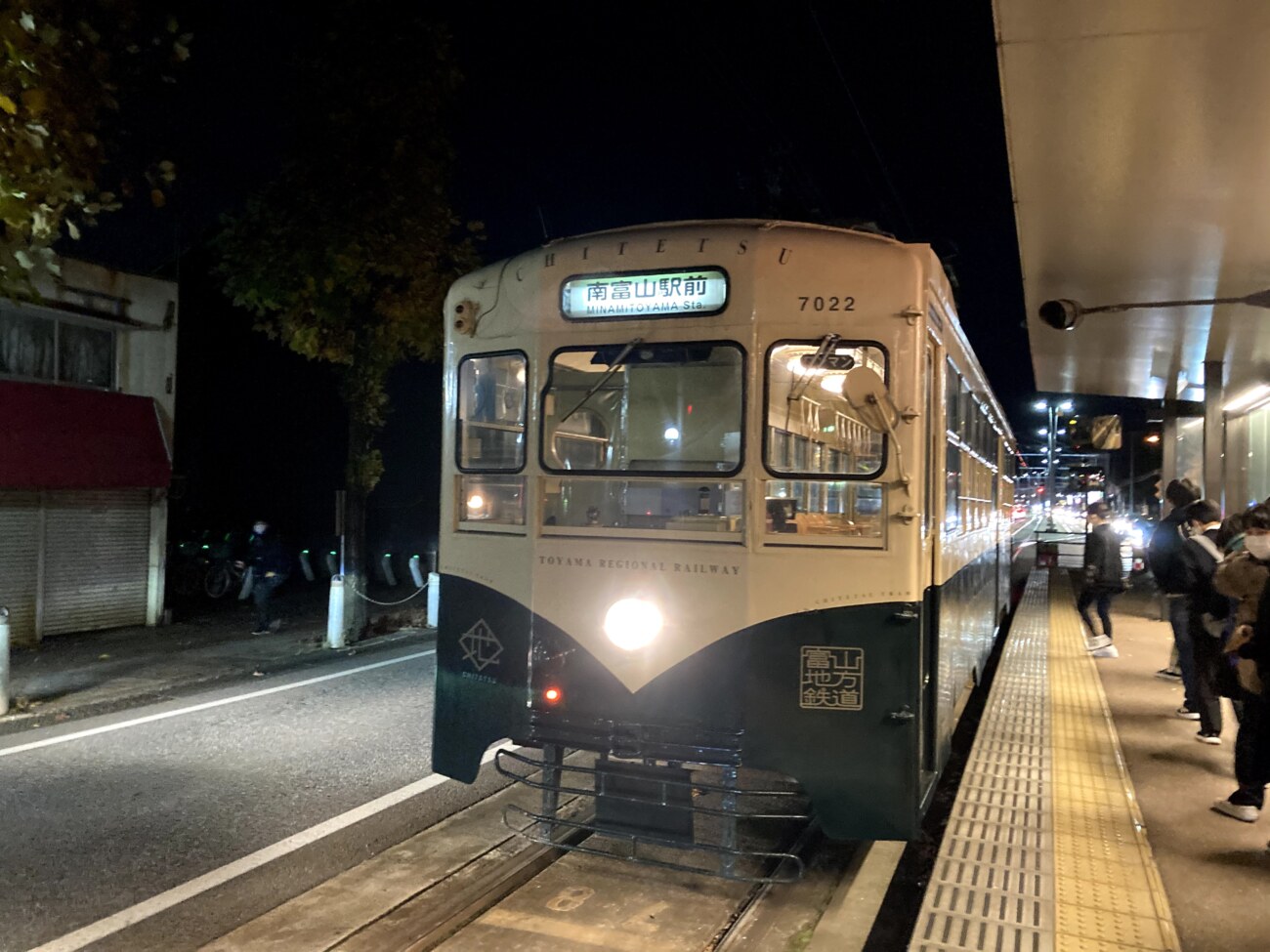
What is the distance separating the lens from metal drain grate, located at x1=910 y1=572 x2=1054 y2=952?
4059 mm

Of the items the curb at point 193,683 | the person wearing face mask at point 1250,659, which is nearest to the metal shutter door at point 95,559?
the curb at point 193,683

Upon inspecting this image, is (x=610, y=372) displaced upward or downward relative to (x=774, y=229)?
downward

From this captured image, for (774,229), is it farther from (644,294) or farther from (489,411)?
(489,411)

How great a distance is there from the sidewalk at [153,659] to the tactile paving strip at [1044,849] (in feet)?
25.3

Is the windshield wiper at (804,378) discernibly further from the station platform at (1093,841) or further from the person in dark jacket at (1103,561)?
the person in dark jacket at (1103,561)

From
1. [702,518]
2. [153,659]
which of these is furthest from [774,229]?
[153,659]

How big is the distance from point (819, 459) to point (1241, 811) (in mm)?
3708

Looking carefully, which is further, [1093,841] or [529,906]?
Result: [1093,841]

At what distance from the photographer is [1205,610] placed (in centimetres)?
677

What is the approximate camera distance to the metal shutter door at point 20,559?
11.5 m

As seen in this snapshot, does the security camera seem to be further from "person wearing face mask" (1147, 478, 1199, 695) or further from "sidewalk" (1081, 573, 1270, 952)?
"sidewalk" (1081, 573, 1270, 952)

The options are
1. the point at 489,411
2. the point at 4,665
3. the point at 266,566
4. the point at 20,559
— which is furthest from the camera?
the point at 266,566

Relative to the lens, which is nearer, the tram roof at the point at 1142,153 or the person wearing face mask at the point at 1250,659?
the tram roof at the point at 1142,153

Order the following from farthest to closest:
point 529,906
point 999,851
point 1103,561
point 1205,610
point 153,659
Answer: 1. point 1103,561
2. point 153,659
3. point 1205,610
4. point 999,851
5. point 529,906
